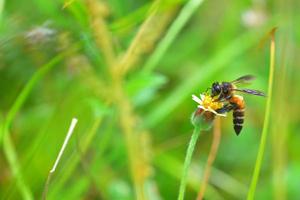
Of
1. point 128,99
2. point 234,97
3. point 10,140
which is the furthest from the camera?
point 10,140

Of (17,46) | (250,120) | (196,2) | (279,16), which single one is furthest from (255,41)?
(17,46)

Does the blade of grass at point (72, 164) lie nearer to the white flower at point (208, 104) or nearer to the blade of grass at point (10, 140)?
the blade of grass at point (10, 140)

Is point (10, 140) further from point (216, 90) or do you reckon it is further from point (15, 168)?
point (216, 90)

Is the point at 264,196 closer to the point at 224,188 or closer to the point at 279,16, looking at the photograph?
the point at 224,188

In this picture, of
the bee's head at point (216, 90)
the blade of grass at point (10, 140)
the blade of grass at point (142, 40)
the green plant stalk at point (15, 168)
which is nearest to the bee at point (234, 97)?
the bee's head at point (216, 90)

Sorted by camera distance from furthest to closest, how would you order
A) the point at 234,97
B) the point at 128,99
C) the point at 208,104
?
the point at 128,99 → the point at 234,97 → the point at 208,104

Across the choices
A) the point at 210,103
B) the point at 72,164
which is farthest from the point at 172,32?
the point at 210,103

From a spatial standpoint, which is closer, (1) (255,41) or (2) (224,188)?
(2) (224,188)
